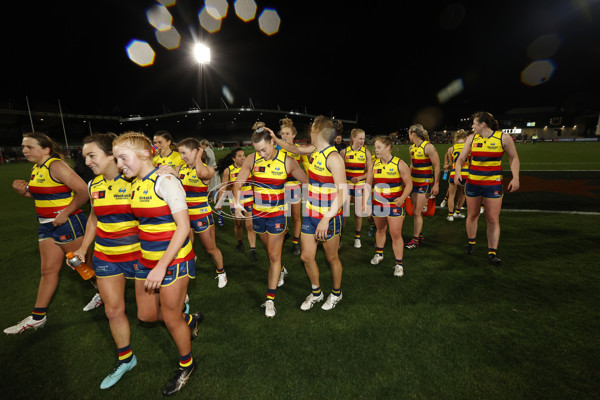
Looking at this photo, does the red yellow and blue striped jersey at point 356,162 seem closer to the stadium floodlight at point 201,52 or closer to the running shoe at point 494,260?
the running shoe at point 494,260

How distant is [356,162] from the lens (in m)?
6.10

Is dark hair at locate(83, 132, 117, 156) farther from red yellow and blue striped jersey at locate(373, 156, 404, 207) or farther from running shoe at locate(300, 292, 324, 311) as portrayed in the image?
red yellow and blue striped jersey at locate(373, 156, 404, 207)

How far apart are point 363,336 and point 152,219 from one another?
2.84 metres

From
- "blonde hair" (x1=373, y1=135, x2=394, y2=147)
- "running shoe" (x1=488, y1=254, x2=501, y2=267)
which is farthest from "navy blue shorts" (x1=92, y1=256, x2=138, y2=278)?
"running shoe" (x1=488, y1=254, x2=501, y2=267)

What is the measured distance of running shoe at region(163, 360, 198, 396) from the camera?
8.61 ft

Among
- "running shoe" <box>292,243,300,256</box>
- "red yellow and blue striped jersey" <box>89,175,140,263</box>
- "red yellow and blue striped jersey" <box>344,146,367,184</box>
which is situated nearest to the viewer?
"red yellow and blue striped jersey" <box>89,175,140,263</box>

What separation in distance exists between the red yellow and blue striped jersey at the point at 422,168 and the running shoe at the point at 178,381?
17.1 feet

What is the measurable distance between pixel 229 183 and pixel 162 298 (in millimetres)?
4221

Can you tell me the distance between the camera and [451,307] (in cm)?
385

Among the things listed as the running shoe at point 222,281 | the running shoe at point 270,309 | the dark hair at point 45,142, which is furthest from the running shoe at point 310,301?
the dark hair at point 45,142

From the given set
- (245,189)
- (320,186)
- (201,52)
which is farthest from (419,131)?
(201,52)

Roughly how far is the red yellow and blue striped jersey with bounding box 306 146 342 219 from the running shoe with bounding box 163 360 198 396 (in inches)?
87.3

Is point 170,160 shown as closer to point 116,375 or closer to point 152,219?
point 152,219

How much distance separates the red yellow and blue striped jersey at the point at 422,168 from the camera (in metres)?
5.70
